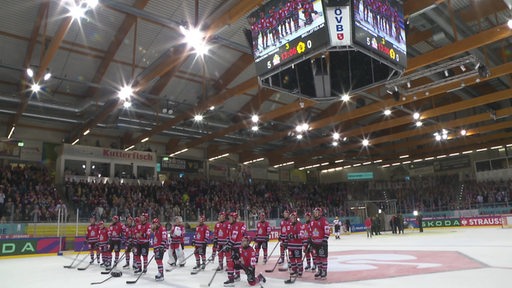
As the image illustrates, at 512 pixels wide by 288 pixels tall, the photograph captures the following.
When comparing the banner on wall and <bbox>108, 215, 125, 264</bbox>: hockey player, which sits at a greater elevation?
<bbox>108, 215, 125, 264</bbox>: hockey player

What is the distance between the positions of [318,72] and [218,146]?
96.4 ft

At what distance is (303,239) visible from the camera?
945 cm

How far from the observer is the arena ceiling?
51.1ft

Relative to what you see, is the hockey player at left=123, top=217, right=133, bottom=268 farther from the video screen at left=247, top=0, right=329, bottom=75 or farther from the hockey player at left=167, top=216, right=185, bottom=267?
the video screen at left=247, top=0, right=329, bottom=75

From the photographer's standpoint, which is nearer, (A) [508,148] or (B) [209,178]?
(B) [209,178]

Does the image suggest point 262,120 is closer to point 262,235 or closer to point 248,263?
point 262,235

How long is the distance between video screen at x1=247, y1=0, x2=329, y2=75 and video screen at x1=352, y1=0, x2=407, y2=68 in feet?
2.31

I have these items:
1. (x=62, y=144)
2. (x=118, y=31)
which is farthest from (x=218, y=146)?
(x=118, y=31)

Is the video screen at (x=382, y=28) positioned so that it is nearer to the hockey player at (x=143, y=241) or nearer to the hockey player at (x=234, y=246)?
the hockey player at (x=234, y=246)

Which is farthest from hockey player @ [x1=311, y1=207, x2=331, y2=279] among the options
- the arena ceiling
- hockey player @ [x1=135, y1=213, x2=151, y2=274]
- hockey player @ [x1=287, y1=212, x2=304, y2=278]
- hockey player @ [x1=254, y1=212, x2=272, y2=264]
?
the arena ceiling

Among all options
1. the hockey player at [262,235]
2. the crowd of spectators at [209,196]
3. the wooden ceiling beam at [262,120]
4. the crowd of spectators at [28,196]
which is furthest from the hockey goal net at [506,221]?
the crowd of spectators at [28,196]

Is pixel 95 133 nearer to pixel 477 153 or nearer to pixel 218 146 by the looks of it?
pixel 218 146

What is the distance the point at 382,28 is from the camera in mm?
7953

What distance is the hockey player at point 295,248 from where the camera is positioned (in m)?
9.09
